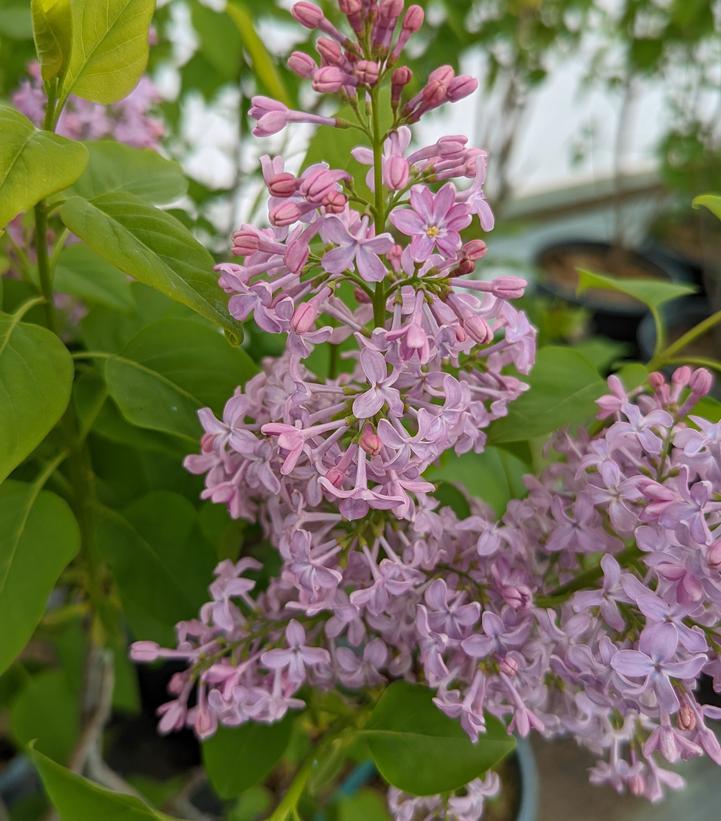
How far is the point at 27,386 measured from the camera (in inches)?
17.9

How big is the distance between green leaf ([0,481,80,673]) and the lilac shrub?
0.07 m

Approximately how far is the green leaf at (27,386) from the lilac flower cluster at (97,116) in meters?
0.31

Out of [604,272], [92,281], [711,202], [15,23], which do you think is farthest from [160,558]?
[604,272]

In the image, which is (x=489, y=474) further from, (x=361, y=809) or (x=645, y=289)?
(x=361, y=809)

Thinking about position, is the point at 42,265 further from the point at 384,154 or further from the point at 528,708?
the point at 528,708

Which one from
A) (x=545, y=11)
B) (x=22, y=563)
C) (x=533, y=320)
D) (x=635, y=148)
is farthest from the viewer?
(x=635, y=148)

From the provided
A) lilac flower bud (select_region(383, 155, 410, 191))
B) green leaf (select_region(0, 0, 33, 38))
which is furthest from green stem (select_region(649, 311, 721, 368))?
green leaf (select_region(0, 0, 33, 38))

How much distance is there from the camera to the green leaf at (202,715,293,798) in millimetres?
569

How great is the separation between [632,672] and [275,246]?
0.26m

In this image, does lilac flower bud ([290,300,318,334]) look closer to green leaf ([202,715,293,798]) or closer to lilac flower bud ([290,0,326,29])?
lilac flower bud ([290,0,326,29])

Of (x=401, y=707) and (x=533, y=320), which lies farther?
(x=533, y=320)

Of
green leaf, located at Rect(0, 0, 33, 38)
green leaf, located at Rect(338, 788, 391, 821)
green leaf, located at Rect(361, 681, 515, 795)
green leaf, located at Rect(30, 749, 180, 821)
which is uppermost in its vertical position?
green leaf, located at Rect(0, 0, 33, 38)

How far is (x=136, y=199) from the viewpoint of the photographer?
1.57ft

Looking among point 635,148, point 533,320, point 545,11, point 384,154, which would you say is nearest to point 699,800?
point 533,320
